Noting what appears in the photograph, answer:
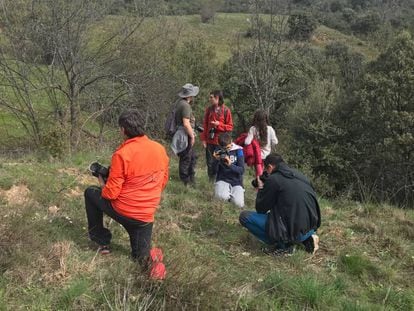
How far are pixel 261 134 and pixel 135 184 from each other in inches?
155

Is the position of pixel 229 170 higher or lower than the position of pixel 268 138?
lower

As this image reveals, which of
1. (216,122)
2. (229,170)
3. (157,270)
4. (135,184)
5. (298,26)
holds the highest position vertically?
(135,184)

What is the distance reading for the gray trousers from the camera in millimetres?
7221

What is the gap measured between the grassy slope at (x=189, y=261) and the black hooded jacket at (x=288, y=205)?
0.32 metres

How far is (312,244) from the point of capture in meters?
5.53

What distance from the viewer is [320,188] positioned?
16.7 m

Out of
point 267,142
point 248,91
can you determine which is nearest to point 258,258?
point 267,142

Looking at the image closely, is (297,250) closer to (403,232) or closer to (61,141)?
(403,232)

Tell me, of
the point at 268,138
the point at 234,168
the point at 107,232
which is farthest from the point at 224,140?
the point at 107,232

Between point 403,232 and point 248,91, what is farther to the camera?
point 248,91

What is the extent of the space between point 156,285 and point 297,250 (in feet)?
7.19

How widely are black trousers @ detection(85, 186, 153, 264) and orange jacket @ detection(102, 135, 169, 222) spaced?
7cm

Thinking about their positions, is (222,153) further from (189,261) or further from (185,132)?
(189,261)

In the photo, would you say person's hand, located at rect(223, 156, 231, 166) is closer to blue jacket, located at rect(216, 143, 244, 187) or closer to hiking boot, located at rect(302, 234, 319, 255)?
blue jacket, located at rect(216, 143, 244, 187)
